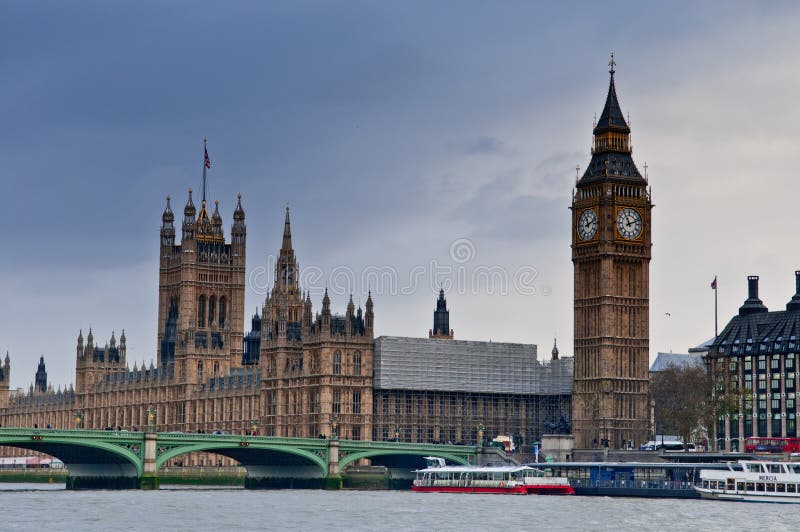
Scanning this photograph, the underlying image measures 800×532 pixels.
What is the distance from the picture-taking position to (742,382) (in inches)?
7111

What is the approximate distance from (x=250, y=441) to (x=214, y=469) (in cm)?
4612

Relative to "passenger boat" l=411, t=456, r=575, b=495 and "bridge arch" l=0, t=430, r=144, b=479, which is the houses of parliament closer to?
"passenger boat" l=411, t=456, r=575, b=495

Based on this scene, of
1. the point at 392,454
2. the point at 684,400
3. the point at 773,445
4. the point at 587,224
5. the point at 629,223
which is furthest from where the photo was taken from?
the point at 587,224

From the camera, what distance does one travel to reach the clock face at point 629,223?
171 meters

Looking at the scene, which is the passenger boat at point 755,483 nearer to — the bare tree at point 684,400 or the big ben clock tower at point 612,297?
the bare tree at point 684,400

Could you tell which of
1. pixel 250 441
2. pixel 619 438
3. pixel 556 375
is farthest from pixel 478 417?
pixel 250 441

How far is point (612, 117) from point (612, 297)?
17632 millimetres

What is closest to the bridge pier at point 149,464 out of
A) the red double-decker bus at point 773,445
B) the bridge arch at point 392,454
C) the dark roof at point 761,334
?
the bridge arch at point 392,454

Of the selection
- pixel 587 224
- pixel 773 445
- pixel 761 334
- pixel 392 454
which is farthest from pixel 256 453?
pixel 761 334

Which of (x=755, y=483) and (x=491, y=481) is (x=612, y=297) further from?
(x=755, y=483)

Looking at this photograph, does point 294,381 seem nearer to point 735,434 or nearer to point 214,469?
point 214,469

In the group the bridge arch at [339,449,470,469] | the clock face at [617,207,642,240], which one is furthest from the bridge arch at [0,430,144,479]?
the clock face at [617,207,642,240]

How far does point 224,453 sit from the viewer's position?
157750 mm

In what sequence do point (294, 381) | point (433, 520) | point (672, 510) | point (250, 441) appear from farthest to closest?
point (294, 381), point (250, 441), point (672, 510), point (433, 520)
